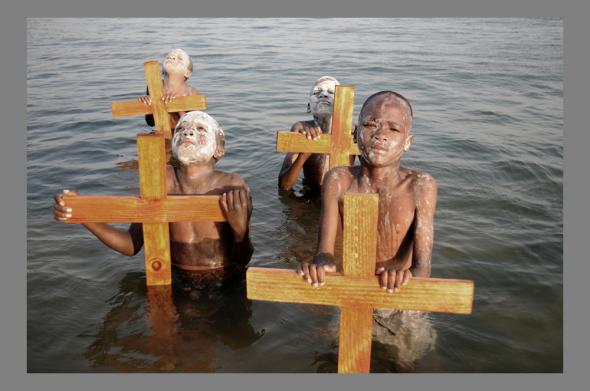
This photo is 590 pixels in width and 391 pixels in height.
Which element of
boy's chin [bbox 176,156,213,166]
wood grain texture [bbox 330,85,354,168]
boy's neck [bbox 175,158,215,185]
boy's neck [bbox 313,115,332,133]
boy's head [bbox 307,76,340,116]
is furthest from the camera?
boy's neck [bbox 313,115,332,133]

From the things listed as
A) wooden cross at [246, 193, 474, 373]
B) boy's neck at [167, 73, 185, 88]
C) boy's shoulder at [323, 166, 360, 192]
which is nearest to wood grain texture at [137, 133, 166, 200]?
boy's shoulder at [323, 166, 360, 192]

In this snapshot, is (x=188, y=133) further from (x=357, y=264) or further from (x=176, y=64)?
(x=176, y=64)

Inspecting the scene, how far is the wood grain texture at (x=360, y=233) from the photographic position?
2.91 meters

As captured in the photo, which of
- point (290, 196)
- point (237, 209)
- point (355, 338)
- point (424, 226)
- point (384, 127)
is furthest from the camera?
point (290, 196)

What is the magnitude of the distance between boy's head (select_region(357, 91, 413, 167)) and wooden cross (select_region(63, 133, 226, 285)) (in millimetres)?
1219

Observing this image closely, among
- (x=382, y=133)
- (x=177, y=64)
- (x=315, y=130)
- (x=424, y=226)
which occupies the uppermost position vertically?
(x=177, y=64)

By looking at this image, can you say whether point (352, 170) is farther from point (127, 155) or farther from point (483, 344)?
point (127, 155)

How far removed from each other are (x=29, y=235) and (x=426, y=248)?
164 inches

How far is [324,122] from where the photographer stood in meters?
6.56

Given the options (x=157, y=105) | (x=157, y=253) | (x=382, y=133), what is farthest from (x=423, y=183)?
(x=157, y=105)

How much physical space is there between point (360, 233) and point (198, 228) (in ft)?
6.53

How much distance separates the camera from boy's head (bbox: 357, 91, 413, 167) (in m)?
3.49

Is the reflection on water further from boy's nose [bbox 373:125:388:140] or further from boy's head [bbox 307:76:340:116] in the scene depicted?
boy's head [bbox 307:76:340:116]

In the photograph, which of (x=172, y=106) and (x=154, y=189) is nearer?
(x=154, y=189)
